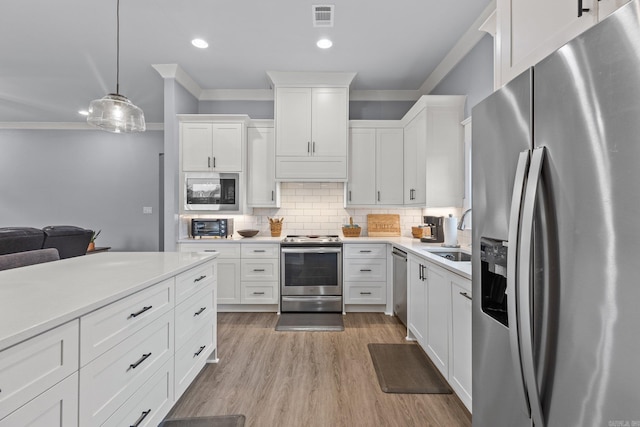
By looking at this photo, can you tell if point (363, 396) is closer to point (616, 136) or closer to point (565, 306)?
point (565, 306)

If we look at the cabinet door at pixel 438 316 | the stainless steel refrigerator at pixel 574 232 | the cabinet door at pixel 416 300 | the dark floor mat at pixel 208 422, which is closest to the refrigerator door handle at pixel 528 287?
the stainless steel refrigerator at pixel 574 232

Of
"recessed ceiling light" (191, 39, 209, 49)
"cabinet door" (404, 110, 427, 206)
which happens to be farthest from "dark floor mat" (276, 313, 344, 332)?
"recessed ceiling light" (191, 39, 209, 49)

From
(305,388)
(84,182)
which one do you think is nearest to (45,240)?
(84,182)

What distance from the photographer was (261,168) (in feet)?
13.1

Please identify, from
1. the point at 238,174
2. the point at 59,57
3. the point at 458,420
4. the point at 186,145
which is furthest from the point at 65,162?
the point at 458,420

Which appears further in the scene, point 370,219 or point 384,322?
point 370,219

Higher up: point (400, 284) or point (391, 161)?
point (391, 161)

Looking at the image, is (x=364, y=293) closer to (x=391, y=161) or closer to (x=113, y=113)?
(x=391, y=161)

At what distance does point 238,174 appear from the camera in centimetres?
387

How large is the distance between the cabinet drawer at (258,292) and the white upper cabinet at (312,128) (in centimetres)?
132

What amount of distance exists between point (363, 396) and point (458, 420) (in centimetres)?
58

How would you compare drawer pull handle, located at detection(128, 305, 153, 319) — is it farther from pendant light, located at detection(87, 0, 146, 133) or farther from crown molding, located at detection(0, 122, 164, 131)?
crown molding, located at detection(0, 122, 164, 131)

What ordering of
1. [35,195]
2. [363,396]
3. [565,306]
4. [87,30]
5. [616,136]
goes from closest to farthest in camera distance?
[616,136] < [565,306] < [363,396] < [87,30] < [35,195]

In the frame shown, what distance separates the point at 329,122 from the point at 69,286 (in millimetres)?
3153
